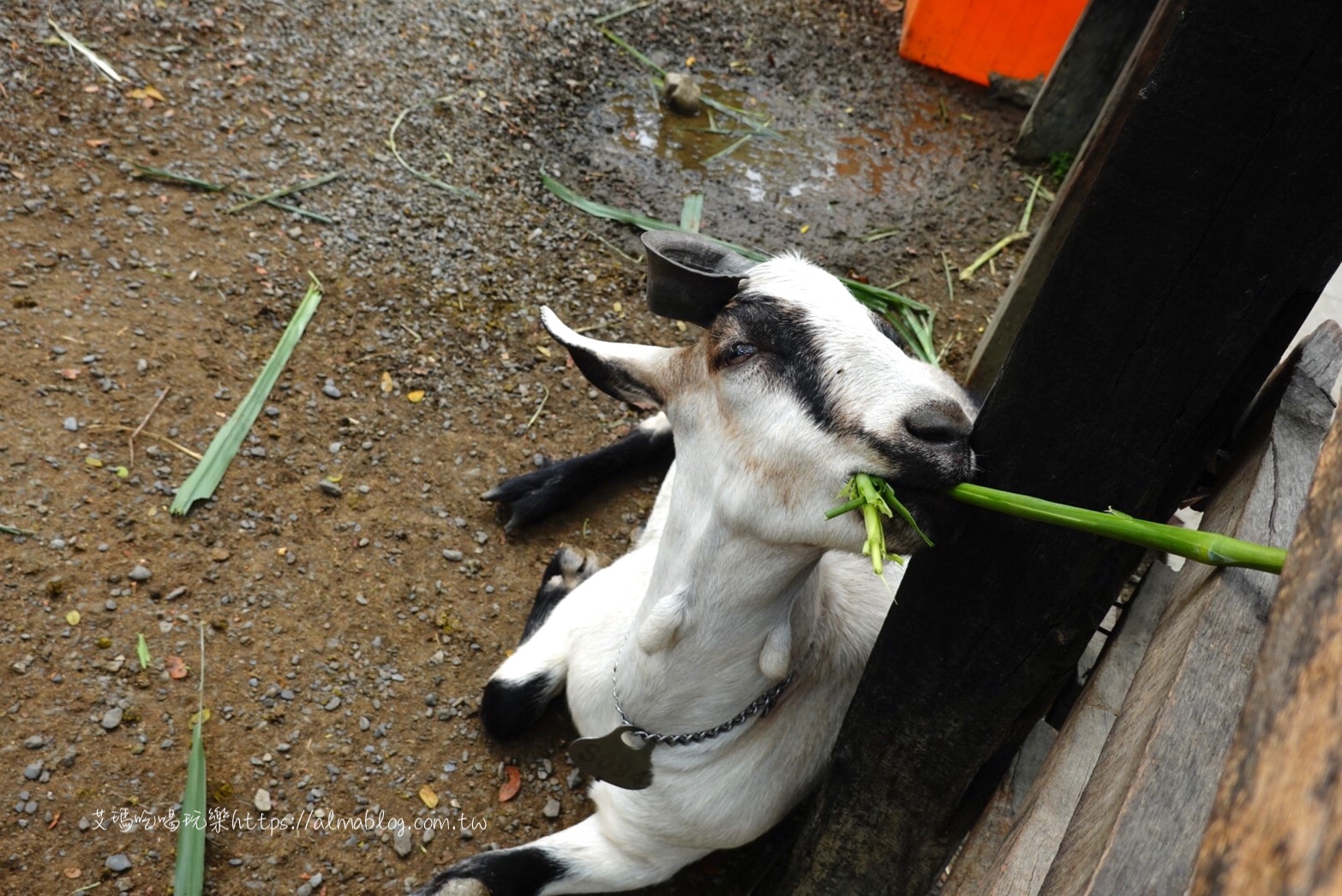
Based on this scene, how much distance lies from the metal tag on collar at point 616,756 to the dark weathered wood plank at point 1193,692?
1276mm

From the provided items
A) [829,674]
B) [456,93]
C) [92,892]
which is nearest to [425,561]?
[92,892]

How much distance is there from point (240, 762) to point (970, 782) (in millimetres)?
2110

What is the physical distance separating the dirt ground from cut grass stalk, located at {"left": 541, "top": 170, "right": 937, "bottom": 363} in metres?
0.08

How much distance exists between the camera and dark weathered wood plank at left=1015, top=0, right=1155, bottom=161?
481cm

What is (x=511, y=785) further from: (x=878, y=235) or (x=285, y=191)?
(x=878, y=235)

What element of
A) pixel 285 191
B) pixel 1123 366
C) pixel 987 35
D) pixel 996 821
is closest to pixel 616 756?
pixel 996 821

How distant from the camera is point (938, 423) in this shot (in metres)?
1.63

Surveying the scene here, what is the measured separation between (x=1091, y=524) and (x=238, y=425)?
3.17 metres

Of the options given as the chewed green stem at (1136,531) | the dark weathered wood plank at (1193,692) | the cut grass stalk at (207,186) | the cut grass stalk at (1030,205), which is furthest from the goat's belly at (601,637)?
the cut grass stalk at (1030,205)

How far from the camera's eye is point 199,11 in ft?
17.1

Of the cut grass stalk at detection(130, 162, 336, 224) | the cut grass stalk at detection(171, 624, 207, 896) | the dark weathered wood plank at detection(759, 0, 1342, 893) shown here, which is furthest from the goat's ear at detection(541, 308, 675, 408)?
the cut grass stalk at detection(130, 162, 336, 224)

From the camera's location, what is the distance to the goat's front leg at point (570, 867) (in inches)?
104

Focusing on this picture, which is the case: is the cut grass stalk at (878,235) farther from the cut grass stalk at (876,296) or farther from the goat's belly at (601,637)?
the goat's belly at (601,637)

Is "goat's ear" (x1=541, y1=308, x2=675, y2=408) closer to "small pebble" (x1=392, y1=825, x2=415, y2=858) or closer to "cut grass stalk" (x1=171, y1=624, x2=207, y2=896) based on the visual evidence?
"small pebble" (x1=392, y1=825, x2=415, y2=858)
